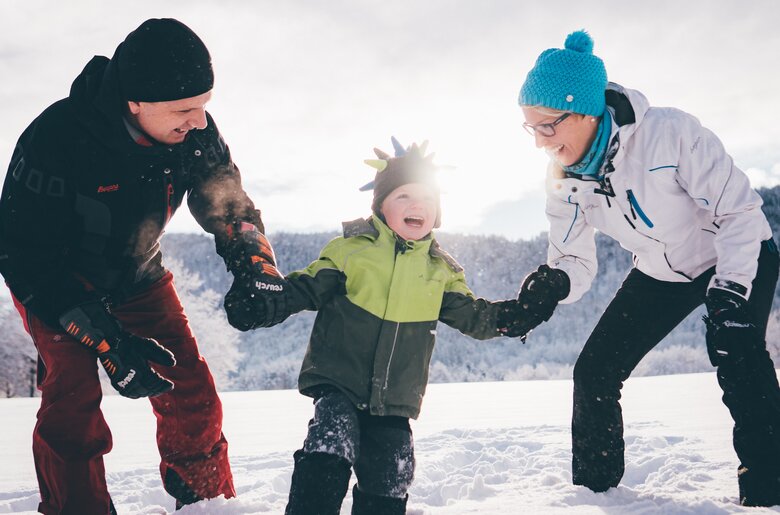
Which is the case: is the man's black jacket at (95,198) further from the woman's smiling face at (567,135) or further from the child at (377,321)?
the woman's smiling face at (567,135)

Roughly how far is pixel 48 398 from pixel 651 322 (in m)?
2.51

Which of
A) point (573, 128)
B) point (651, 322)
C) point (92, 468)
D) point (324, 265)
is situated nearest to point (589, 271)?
point (651, 322)

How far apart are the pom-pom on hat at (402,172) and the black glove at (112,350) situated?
3.61ft

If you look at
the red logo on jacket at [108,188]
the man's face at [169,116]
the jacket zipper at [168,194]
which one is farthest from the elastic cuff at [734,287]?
the red logo on jacket at [108,188]

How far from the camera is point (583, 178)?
2.63 m

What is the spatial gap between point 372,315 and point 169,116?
1099mm

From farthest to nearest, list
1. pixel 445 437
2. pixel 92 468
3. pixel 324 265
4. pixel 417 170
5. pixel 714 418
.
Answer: pixel 714 418, pixel 445 437, pixel 417 170, pixel 324 265, pixel 92 468

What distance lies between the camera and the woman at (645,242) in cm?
225

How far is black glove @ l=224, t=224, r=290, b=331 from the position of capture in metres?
2.07

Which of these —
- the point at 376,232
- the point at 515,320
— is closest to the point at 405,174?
the point at 376,232

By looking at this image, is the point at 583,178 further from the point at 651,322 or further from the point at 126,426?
the point at 126,426

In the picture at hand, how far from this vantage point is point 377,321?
226 cm

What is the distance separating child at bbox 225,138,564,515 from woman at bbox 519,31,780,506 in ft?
1.67

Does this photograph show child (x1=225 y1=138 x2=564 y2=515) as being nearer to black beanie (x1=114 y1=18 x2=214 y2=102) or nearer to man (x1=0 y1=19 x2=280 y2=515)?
man (x1=0 y1=19 x2=280 y2=515)
